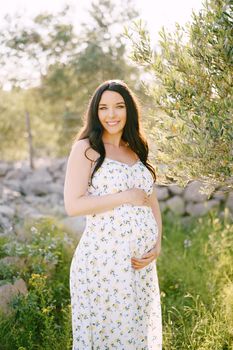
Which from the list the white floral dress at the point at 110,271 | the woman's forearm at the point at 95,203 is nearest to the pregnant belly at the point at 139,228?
the white floral dress at the point at 110,271

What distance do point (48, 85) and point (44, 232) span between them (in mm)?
7322

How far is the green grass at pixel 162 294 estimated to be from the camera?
14.4 ft

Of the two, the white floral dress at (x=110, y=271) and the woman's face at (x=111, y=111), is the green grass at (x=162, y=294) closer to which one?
the white floral dress at (x=110, y=271)

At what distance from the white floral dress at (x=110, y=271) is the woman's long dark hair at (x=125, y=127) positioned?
0.17m

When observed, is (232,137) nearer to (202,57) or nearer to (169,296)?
(202,57)

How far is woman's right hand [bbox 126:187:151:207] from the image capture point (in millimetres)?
3598

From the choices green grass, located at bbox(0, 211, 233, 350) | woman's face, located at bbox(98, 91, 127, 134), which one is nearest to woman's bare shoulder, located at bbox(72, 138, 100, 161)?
woman's face, located at bbox(98, 91, 127, 134)

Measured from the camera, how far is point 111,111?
12.2 feet

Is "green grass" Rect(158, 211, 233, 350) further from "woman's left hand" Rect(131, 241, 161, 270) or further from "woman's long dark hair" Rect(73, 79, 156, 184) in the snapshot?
"woman's long dark hair" Rect(73, 79, 156, 184)

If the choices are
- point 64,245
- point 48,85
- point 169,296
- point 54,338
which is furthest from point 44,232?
point 48,85

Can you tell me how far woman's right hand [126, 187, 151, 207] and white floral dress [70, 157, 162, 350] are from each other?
5 centimetres

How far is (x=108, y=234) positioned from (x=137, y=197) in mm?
327

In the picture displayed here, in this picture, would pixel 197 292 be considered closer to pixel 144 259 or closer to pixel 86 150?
pixel 144 259

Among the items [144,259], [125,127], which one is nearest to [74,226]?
[125,127]
